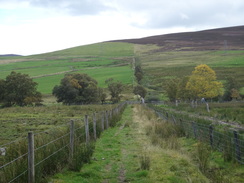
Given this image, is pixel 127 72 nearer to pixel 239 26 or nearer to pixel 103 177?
pixel 239 26

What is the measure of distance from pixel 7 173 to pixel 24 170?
0.37 metres

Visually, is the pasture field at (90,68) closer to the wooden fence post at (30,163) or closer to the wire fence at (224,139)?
the wire fence at (224,139)

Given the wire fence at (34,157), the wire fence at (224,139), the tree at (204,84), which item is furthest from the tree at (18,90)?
the wire fence at (34,157)

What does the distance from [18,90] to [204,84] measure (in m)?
42.3

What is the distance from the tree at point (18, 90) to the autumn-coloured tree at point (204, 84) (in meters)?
37.2

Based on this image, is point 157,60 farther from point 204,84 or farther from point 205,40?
point 204,84

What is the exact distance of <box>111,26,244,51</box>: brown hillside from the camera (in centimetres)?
15612

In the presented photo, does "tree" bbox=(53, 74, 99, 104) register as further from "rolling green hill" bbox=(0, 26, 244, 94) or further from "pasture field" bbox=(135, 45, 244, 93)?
"pasture field" bbox=(135, 45, 244, 93)

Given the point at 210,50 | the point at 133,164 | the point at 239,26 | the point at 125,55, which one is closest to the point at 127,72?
the point at 125,55

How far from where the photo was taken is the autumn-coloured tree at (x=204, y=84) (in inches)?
1939

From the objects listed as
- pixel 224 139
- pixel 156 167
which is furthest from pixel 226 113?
pixel 156 167

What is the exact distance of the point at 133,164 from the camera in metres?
9.59

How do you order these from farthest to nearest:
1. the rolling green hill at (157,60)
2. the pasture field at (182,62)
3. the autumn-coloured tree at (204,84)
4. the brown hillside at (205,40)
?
the brown hillside at (205,40) → the rolling green hill at (157,60) → the pasture field at (182,62) → the autumn-coloured tree at (204,84)

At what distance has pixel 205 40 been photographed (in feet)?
566
